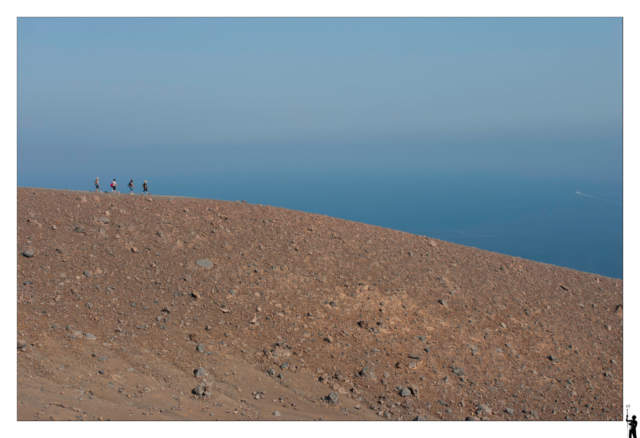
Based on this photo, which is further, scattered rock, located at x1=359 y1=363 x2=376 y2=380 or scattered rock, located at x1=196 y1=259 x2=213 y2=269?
scattered rock, located at x1=196 y1=259 x2=213 y2=269

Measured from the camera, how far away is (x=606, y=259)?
560 ft

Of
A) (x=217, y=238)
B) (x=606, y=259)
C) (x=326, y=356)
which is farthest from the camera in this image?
(x=606, y=259)

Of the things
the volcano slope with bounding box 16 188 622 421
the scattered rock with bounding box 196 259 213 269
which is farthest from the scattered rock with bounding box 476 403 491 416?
the scattered rock with bounding box 196 259 213 269

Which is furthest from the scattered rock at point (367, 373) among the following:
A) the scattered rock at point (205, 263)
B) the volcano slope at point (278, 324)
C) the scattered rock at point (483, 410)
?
the scattered rock at point (205, 263)

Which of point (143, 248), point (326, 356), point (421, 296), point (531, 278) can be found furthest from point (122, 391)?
point (531, 278)

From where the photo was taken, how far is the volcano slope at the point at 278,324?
11.3 m

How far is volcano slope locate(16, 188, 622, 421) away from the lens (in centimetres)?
1132

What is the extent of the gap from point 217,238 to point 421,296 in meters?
7.60

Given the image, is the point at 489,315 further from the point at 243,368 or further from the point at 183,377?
the point at 183,377

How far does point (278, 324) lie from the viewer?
45.3 feet
